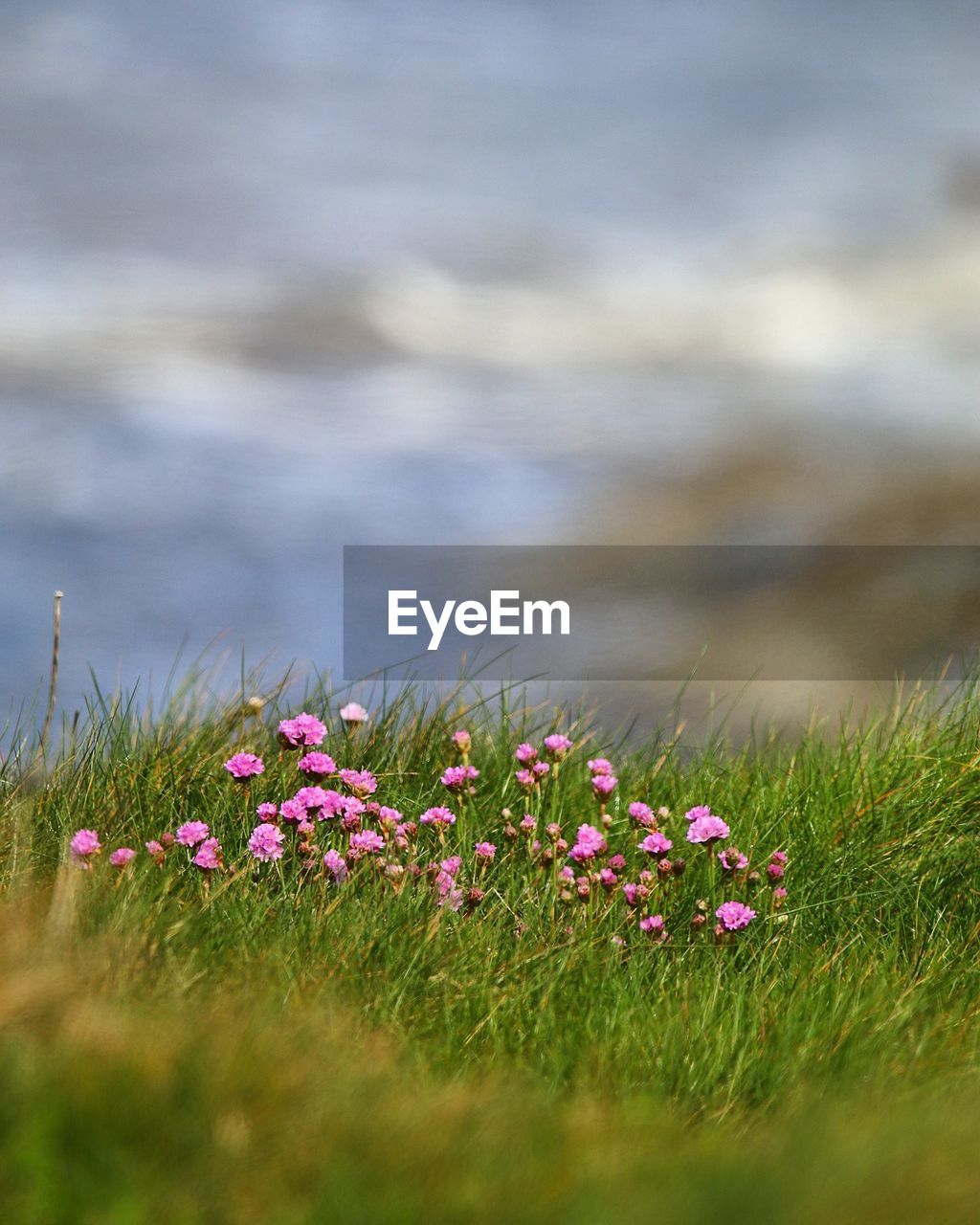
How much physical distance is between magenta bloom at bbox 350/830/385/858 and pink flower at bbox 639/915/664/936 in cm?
98

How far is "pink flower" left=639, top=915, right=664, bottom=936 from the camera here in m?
4.37

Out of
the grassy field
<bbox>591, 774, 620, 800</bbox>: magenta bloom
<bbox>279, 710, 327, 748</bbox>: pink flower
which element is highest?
<bbox>279, 710, 327, 748</bbox>: pink flower

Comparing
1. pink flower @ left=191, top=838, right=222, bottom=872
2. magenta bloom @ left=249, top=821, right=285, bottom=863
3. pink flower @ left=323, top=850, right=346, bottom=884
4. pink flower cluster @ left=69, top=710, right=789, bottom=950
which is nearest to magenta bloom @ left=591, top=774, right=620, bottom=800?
pink flower cluster @ left=69, top=710, right=789, bottom=950

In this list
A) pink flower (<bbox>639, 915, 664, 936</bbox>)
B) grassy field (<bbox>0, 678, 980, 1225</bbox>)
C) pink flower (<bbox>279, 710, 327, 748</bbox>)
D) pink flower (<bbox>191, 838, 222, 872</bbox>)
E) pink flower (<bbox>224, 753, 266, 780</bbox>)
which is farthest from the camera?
pink flower (<bbox>279, 710, 327, 748</bbox>)

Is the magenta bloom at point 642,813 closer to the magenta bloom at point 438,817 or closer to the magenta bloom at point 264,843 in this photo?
the magenta bloom at point 438,817

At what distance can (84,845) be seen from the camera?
4.30 metres

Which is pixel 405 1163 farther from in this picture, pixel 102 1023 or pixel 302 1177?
pixel 102 1023

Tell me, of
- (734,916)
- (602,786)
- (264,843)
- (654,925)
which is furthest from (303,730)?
(734,916)

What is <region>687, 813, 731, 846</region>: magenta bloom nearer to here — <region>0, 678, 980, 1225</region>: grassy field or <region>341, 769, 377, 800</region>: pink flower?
<region>0, 678, 980, 1225</region>: grassy field

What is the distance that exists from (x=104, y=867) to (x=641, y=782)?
2.83 m

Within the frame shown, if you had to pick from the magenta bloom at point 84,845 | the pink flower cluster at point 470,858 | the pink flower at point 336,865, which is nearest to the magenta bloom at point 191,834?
the pink flower cluster at point 470,858

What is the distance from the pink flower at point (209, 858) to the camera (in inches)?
168

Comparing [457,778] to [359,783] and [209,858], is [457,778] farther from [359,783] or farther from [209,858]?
[209,858]

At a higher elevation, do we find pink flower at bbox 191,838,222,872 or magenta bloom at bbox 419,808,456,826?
magenta bloom at bbox 419,808,456,826
